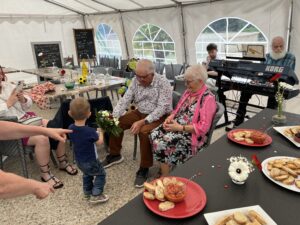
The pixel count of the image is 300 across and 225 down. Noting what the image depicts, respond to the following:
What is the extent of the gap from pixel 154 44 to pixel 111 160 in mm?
5082

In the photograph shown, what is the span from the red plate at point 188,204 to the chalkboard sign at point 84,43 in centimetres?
823

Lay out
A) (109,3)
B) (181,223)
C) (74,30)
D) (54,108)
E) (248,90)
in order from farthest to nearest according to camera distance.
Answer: (74,30) < (109,3) < (54,108) < (248,90) < (181,223)

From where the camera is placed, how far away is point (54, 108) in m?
5.34

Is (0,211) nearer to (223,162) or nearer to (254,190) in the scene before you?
(223,162)

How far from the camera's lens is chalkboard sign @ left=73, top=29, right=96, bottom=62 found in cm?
858

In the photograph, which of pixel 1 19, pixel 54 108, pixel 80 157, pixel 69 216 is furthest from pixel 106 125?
pixel 1 19

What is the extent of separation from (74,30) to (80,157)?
7285 millimetres

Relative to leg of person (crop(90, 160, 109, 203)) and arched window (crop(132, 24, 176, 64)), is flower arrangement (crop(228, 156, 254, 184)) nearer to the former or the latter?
leg of person (crop(90, 160, 109, 203))

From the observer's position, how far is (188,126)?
7.22ft

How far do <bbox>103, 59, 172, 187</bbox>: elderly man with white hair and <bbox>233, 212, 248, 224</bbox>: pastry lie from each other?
1615 mm

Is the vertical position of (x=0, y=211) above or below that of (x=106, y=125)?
below

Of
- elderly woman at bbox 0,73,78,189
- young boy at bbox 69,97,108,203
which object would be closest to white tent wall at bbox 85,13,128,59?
elderly woman at bbox 0,73,78,189

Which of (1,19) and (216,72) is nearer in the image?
(216,72)

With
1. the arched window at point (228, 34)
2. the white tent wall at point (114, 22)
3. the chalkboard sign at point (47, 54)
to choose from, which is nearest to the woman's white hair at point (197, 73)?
the arched window at point (228, 34)
